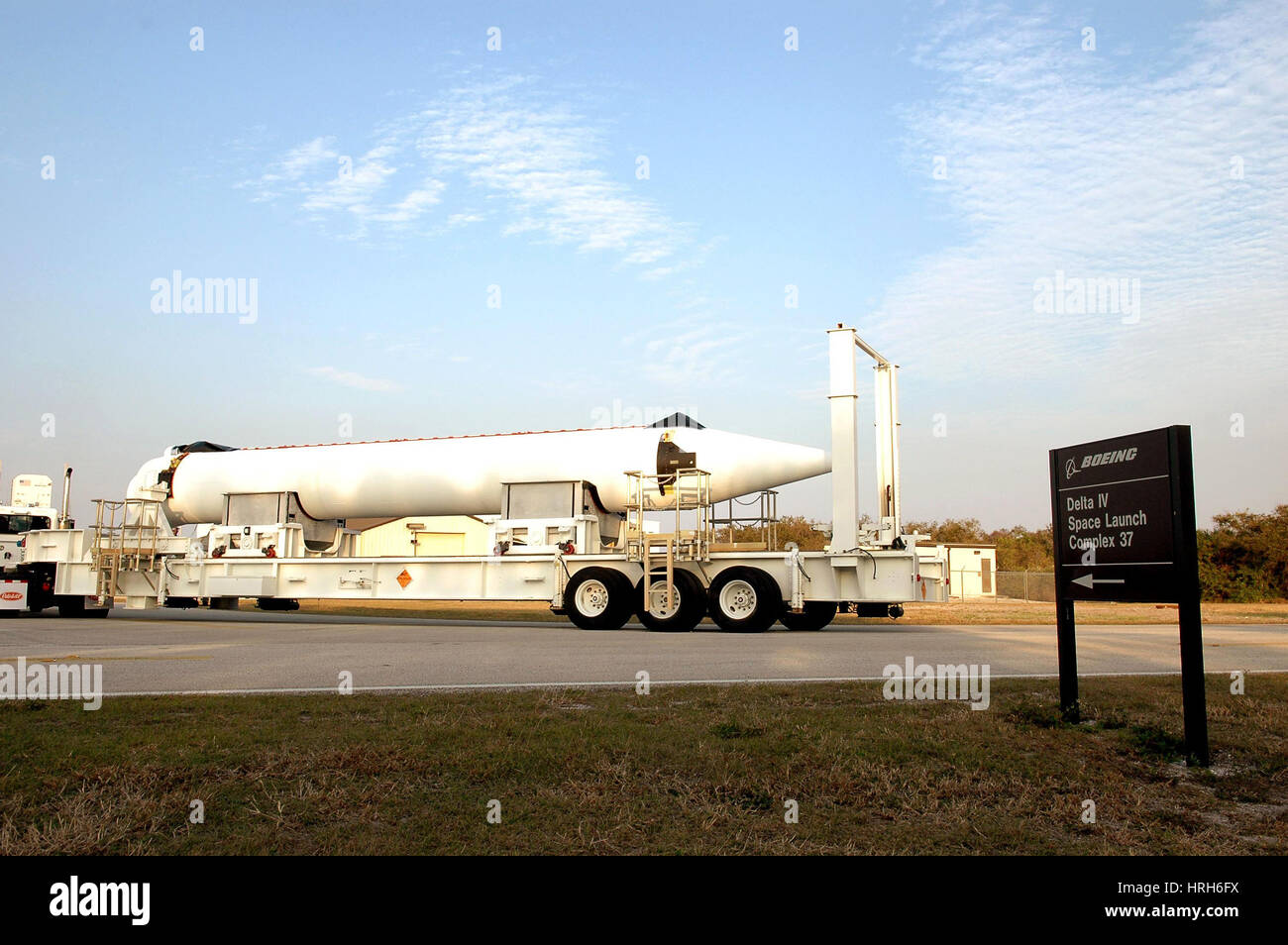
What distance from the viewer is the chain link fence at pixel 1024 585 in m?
36.2

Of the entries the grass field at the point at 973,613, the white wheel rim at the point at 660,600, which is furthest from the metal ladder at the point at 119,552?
the white wheel rim at the point at 660,600

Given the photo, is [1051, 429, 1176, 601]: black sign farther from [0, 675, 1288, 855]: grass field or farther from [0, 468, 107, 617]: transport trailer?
[0, 468, 107, 617]: transport trailer

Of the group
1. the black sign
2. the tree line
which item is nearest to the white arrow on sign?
the black sign

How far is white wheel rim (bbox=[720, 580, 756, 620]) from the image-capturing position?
664 inches

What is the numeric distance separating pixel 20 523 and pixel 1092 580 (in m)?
24.6

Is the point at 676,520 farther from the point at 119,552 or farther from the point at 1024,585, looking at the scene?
the point at 1024,585

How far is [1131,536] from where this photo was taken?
704 centimetres

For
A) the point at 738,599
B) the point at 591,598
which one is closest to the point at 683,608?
the point at 738,599

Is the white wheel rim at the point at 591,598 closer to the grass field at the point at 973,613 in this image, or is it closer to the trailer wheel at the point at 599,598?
the trailer wheel at the point at 599,598

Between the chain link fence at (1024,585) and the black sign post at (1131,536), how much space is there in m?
29.4

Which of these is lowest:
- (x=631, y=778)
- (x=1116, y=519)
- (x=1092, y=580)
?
(x=631, y=778)

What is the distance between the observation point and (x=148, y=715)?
728 centimetres

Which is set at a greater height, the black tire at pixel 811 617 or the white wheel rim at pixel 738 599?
the white wheel rim at pixel 738 599
